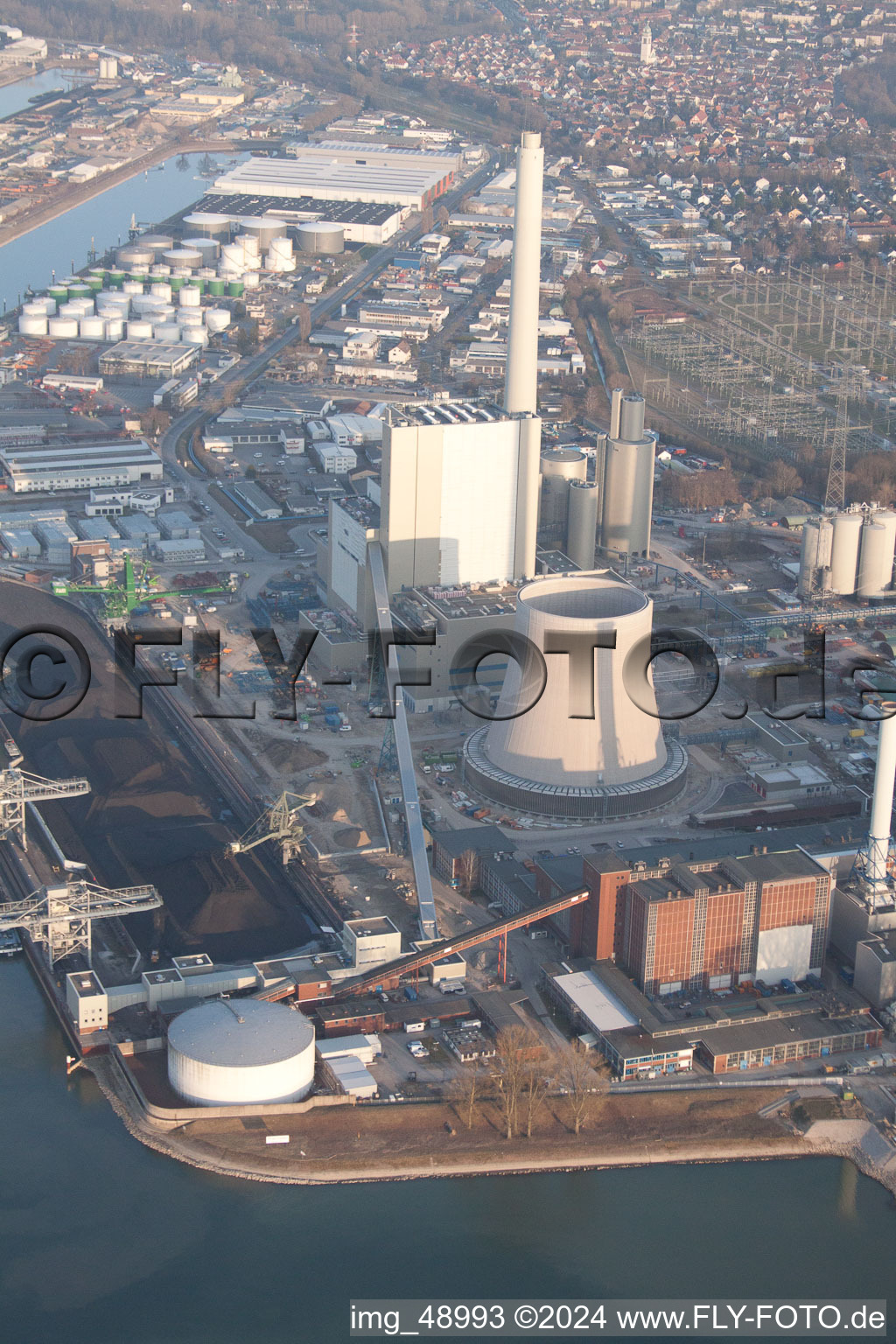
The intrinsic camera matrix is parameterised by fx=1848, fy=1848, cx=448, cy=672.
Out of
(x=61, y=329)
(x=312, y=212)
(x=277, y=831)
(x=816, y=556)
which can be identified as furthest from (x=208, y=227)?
(x=277, y=831)

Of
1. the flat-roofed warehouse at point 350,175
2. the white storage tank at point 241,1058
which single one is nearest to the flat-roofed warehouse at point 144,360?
the flat-roofed warehouse at point 350,175

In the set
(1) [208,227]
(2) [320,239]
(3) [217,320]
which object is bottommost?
(3) [217,320]

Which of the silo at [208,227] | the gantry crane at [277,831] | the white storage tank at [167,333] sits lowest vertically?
the gantry crane at [277,831]

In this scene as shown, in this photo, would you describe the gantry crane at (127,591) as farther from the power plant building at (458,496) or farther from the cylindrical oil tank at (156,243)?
the cylindrical oil tank at (156,243)

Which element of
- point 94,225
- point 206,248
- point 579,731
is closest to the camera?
point 579,731

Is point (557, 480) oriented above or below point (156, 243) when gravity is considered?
above

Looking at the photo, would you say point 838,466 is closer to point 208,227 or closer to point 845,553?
point 845,553

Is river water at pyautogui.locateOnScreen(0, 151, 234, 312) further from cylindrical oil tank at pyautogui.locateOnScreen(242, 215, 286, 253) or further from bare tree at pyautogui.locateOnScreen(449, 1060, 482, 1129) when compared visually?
bare tree at pyautogui.locateOnScreen(449, 1060, 482, 1129)

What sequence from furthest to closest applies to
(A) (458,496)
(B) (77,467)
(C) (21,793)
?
(B) (77,467)
(A) (458,496)
(C) (21,793)
